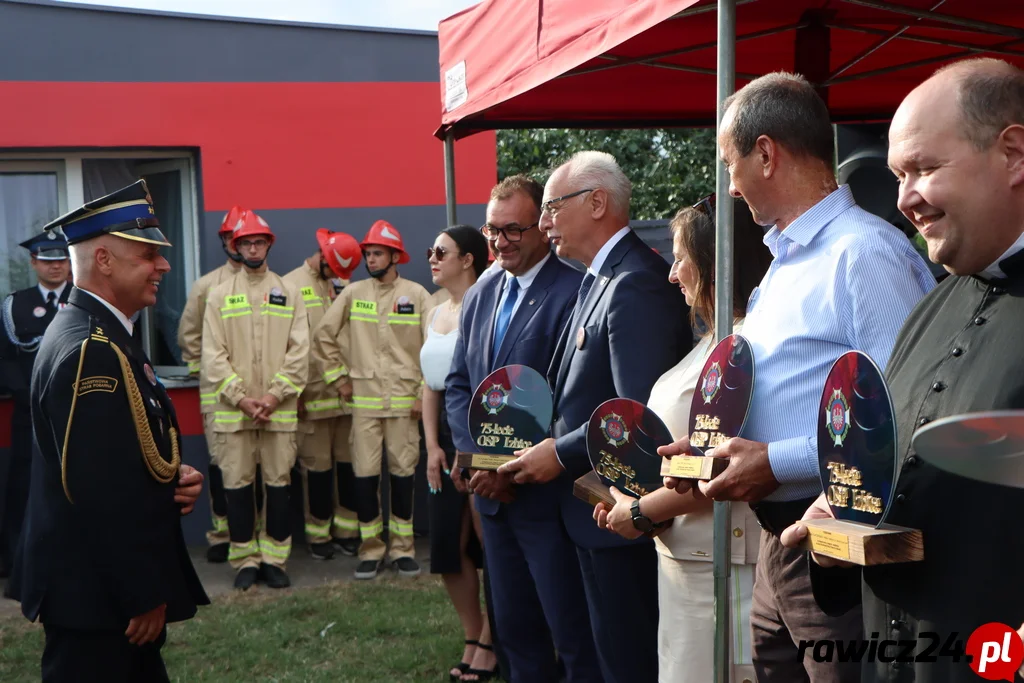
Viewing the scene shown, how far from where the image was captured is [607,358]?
347 cm

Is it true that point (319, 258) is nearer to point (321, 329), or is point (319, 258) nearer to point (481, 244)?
point (321, 329)

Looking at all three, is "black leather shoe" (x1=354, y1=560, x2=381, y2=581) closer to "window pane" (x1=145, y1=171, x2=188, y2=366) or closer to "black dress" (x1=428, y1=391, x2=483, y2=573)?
"black dress" (x1=428, y1=391, x2=483, y2=573)

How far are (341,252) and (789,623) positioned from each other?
612 cm

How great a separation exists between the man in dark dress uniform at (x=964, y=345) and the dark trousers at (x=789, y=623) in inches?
18.4

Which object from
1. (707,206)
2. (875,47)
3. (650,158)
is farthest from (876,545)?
(650,158)

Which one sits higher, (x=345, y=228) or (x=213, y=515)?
(x=345, y=228)

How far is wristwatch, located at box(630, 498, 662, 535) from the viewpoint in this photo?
114 inches

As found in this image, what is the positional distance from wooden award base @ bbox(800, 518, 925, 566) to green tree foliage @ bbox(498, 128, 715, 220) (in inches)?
461

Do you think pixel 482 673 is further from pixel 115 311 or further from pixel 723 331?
pixel 723 331

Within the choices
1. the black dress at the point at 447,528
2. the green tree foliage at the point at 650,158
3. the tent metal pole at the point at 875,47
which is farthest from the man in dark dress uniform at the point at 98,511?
the green tree foliage at the point at 650,158

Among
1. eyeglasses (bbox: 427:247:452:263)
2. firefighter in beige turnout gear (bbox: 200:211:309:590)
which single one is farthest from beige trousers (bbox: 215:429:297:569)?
eyeglasses (bbox: 427:247:452:263)

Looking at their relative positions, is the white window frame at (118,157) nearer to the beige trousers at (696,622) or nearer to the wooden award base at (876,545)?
the beige trousers at (696,622)

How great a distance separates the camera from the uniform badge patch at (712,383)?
2.40m

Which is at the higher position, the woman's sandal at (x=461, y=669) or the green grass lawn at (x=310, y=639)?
the woman's sandal at (x=461, y=669)
